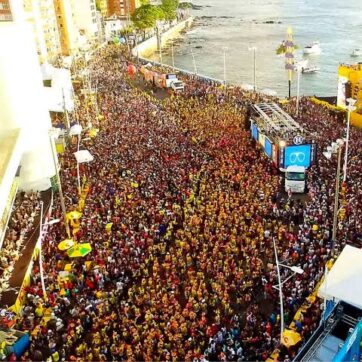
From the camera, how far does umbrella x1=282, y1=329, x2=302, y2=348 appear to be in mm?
16062

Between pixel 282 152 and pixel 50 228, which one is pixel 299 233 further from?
pixel 50 228

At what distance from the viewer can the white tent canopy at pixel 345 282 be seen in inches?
643

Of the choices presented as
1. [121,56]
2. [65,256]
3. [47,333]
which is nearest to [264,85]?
[121,56]

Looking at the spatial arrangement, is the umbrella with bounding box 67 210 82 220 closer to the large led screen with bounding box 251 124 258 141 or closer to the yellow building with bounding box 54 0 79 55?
the large led screen with bounding box 251 124 258 141

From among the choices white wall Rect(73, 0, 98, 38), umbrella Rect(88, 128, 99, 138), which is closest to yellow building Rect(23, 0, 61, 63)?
white wall Rect(73, 0, 98, 38)

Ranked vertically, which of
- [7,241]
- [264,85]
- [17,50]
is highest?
[17,50]

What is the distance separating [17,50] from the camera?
1104 inches

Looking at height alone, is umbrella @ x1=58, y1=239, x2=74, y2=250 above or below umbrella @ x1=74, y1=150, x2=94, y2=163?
below

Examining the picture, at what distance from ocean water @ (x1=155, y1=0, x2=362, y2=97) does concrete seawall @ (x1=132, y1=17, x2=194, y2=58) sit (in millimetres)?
2953

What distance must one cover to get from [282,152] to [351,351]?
1730 cm

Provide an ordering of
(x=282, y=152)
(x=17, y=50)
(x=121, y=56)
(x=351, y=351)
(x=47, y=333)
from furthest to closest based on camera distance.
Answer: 1. (x=121, y=56)
2. (x=282, y=152)
3. (x=17, y=50)
4. (x=47, y=333)
5. (x=351, y=351)

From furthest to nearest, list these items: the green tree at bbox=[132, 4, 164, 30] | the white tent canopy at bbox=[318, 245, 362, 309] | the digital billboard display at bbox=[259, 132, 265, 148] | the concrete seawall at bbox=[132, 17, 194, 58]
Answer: the green tree at bbox=[132, 4, 164, 30]
the concrete seawall at bbox=[132, 17, 194, 58]
the digital billboard display at bbox=[259, 132, 265, 148]
the white tent canopy at bbox=[318, 245, 362, 309]

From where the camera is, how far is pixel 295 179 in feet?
93.2

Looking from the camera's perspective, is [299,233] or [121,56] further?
[121,56]
